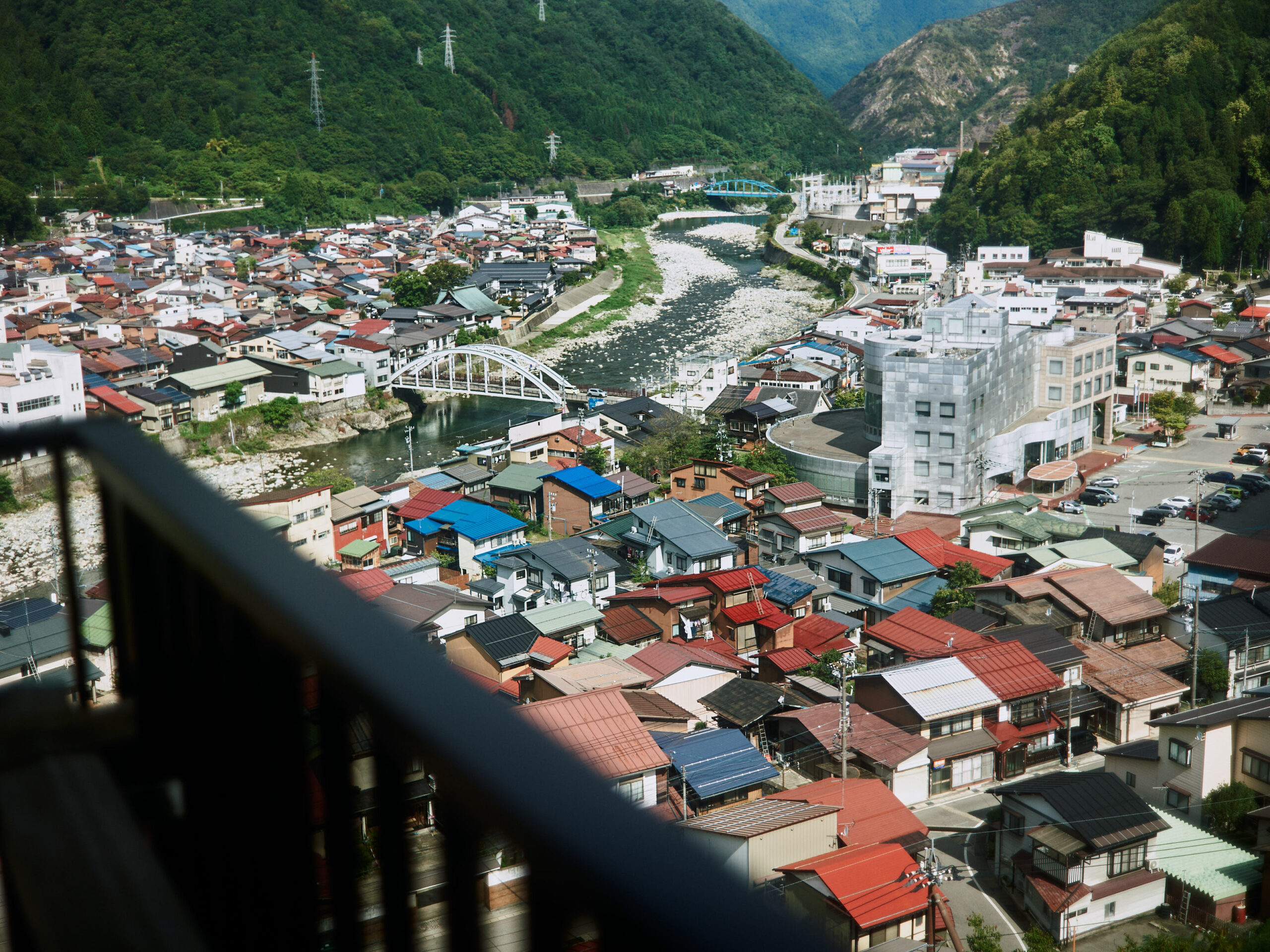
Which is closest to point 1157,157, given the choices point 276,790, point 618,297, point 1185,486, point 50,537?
point 618,297

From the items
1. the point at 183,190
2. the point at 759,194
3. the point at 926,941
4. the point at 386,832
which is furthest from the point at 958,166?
the point at 386,832

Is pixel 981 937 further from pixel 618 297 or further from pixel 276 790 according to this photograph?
pixel 618 297

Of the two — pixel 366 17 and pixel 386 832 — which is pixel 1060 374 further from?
pixel 366 17

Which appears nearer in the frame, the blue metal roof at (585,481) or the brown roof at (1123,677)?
the brown roof at (1123,677)

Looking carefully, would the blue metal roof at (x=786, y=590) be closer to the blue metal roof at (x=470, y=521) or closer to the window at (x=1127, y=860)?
the blue metal roof at (x=470, y=521)

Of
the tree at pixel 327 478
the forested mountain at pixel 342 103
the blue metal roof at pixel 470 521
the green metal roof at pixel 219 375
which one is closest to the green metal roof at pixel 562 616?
the blue metal roof at pixel 470 521

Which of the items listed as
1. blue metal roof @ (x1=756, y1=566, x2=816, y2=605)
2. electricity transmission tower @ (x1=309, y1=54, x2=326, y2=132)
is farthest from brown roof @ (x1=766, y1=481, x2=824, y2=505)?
electricity transmission tower @ (x1=309, y1=54, x2=326, y2=132)

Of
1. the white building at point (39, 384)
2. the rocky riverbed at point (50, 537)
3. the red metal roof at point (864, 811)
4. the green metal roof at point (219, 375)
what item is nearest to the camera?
the rocky riverbed at point (50, 537)

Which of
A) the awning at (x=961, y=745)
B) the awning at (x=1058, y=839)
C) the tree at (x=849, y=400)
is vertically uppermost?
the tree at (x=849, y=400)
